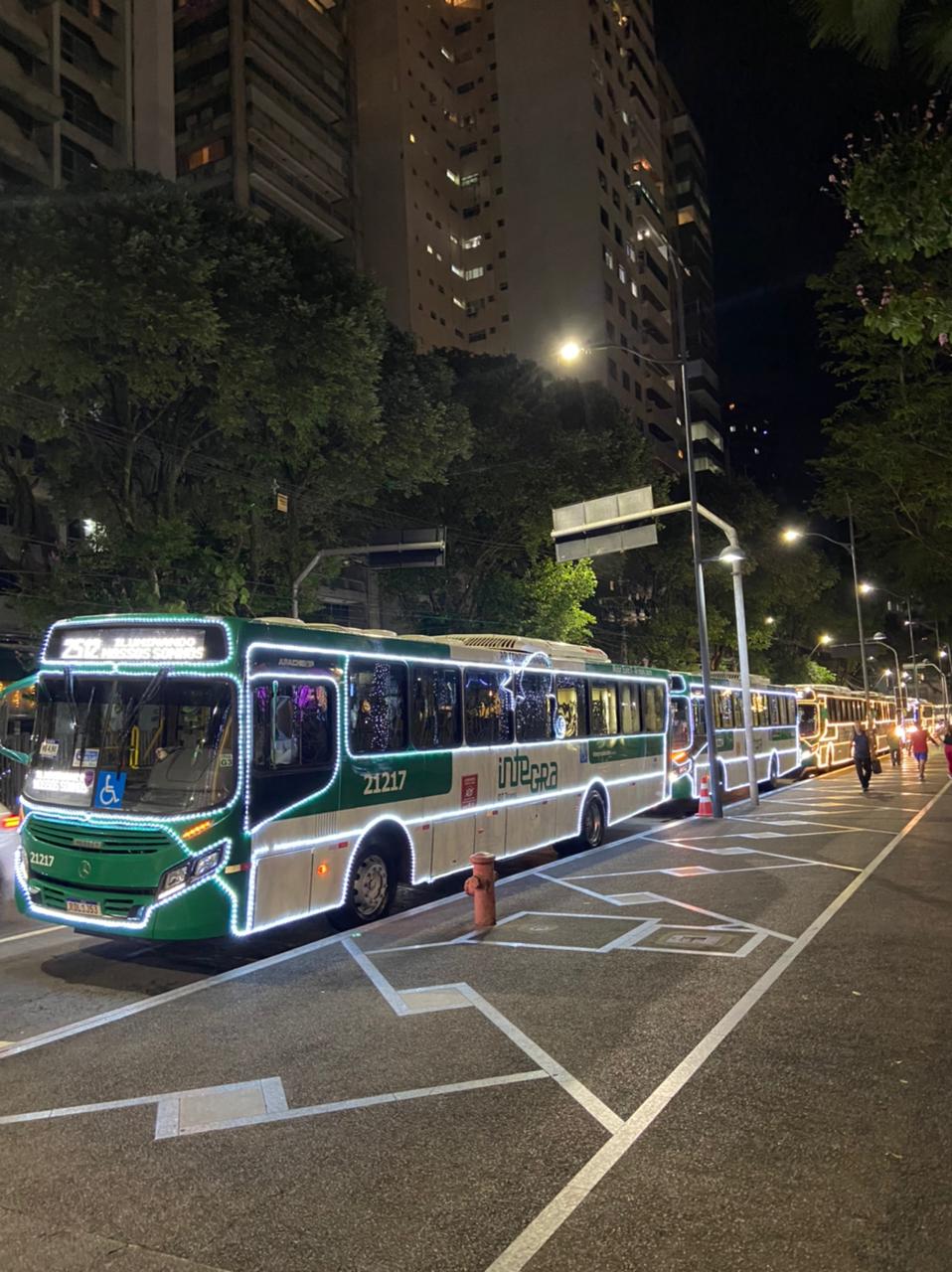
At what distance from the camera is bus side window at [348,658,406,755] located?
Answer: 9438 millimetres

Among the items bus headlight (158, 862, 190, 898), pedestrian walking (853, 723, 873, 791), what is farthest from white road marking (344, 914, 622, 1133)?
pedestrian walking (853, 723, 873, 791)

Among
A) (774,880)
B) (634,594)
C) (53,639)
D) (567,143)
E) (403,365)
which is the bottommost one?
(774,880)

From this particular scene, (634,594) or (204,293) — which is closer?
(204,293)

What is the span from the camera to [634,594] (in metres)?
44.3

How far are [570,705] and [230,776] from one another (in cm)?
769

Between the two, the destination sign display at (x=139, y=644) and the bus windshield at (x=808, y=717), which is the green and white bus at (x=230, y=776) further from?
the bus windshield at (x=808, y=717)

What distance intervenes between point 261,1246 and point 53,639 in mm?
6204

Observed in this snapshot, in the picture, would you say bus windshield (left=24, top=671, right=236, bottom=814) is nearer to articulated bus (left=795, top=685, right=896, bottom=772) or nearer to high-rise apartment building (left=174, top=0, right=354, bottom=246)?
articulated bus (left=795, top=685, right=896, bottom=772)

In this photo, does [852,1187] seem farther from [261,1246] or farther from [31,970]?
[31,970]

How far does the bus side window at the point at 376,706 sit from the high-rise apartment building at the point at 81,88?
33788 millimetres

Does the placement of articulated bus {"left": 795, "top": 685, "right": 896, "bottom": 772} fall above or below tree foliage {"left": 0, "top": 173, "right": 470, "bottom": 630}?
below

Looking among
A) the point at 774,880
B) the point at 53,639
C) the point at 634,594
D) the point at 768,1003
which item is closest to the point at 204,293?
the point at 53,639

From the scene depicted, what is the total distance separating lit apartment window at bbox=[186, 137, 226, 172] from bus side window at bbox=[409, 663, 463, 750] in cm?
6191

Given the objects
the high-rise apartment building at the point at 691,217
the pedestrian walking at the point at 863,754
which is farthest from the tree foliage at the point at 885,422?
the high-rise apartment building at the point at 691,217
